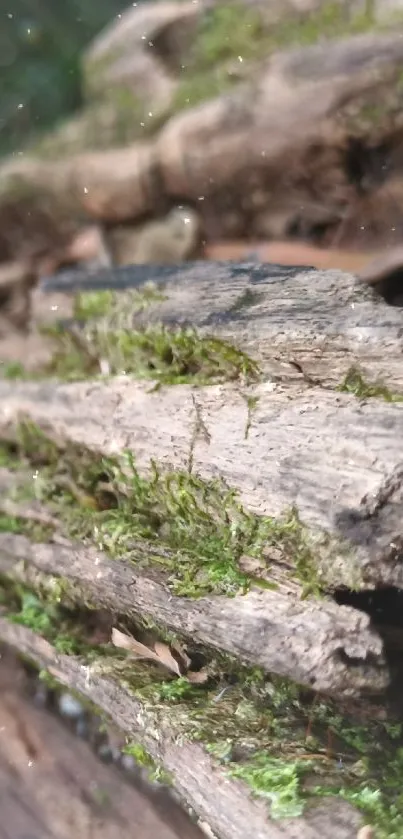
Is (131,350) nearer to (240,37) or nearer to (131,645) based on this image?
(131,645)

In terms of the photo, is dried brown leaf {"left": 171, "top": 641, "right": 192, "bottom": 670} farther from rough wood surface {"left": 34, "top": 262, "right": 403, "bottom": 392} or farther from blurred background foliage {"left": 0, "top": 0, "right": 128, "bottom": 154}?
blurred background foliage {"left": 0, "top": 0, "right": 128, "bottom": 154}

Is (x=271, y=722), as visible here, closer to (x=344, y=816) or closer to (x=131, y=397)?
(x=344, y=816)

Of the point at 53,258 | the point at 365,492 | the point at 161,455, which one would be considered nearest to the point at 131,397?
the point at 161,455

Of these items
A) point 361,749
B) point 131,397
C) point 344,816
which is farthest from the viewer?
point 131,397

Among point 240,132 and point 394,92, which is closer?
point 394,92

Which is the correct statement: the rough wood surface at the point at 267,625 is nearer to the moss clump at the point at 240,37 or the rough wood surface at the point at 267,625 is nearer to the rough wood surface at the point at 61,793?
the rough wood surface at the point at 61,793

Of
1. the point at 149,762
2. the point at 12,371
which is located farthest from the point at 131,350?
the point at 149,762

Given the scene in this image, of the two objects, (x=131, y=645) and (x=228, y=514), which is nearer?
(x=228, y=514)
